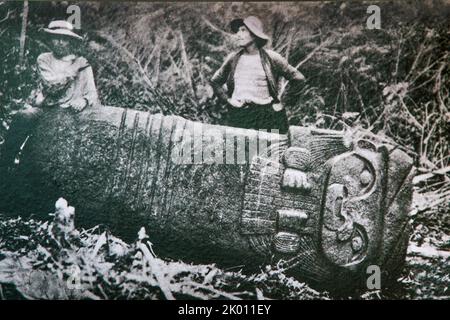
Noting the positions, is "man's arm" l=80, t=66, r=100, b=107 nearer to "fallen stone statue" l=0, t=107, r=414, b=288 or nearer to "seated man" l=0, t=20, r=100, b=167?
"seated man" l=0, t=20, r=100, b=167

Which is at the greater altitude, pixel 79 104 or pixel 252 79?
pixel 252 79

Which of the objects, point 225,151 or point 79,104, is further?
point 79,104

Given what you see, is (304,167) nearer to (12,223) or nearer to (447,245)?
(447,245)

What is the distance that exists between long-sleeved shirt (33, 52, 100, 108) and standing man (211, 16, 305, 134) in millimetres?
1121

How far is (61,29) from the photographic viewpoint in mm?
4082

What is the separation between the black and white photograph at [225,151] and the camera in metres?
3.91

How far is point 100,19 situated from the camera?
4105 millimetres

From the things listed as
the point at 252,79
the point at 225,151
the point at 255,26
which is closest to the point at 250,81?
the point at 252,79

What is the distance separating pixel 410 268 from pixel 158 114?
248 centimetres

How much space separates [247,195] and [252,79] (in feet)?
3.27

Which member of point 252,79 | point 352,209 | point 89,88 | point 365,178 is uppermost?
point 252,79

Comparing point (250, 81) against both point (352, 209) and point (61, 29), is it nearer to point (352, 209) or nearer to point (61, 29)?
point (352, 209)

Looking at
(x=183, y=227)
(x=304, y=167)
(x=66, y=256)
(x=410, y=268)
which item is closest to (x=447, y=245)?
(x=410, y=268)

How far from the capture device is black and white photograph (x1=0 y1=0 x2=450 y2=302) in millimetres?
3910
